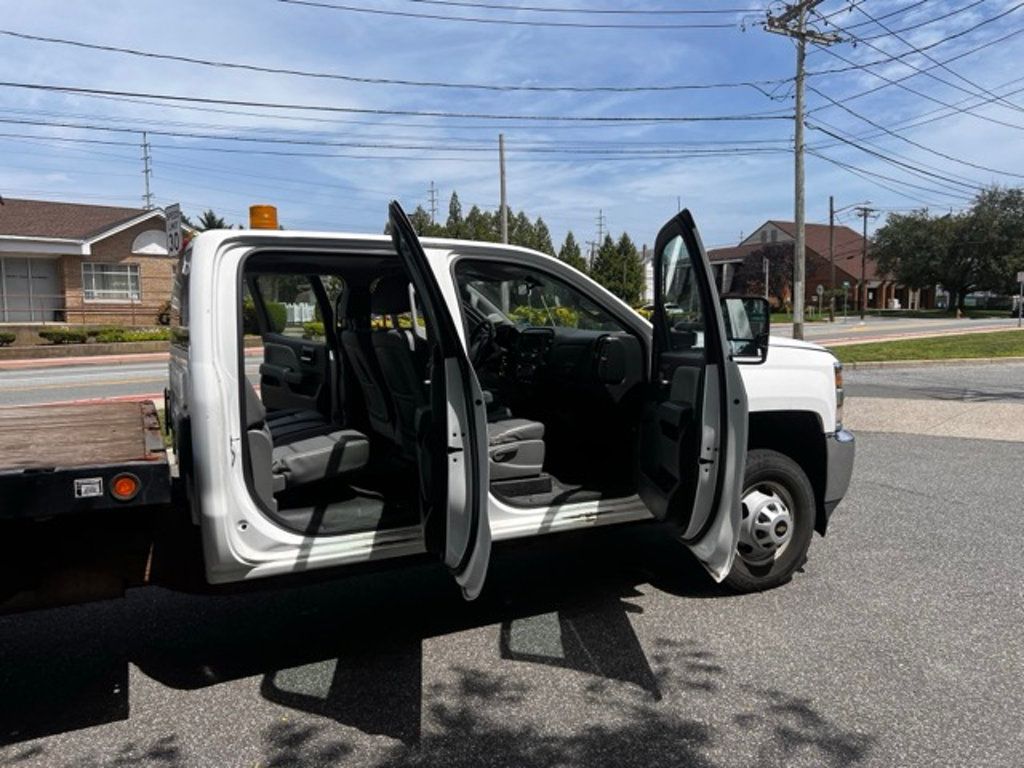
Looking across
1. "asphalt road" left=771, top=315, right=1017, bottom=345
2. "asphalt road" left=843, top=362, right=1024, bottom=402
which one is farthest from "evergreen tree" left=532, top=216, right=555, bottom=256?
"asphalt road" left=843, top=362, right=1024, bottom=402

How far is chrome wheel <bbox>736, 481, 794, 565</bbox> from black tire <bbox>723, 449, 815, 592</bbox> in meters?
0.02

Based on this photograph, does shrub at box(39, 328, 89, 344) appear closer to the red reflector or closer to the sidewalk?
the sidewalk

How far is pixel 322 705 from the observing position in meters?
3.15

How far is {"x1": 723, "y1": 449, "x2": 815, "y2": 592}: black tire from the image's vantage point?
410 cm

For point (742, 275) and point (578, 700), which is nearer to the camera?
point (578, 700)

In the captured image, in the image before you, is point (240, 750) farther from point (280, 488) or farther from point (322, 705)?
point (280, 488)

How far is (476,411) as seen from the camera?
9.59 ft

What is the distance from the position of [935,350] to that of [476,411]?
21.3m

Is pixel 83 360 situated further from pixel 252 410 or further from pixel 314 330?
pixel 252 410

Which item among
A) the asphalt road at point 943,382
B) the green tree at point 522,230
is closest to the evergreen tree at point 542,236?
the green tree at point 522,230

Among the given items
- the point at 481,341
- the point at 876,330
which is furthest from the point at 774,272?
the point at 481,341

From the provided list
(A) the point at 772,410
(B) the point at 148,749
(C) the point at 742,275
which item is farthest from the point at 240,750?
(C) the point at 742,275

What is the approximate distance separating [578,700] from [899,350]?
20487mm

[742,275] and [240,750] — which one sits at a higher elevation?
[742,275]
